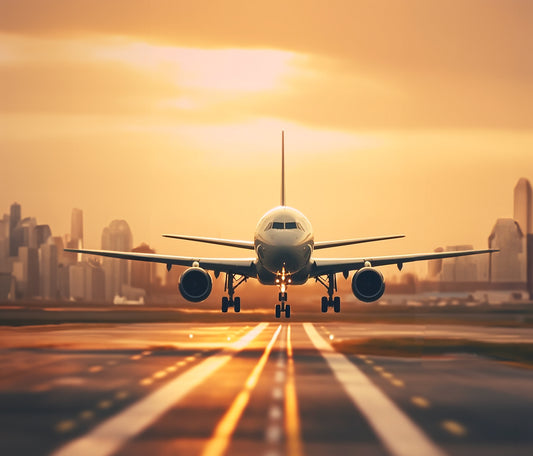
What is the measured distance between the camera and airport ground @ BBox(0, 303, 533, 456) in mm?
16125

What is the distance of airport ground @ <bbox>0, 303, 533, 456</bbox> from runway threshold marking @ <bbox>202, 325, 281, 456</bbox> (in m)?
0.03

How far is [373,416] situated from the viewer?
1964cm

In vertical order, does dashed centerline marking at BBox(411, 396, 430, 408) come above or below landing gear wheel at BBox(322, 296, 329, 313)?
below

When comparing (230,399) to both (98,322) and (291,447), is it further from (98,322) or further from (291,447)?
(98,322)

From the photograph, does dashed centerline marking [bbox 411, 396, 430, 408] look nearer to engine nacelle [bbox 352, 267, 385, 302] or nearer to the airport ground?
the airport ground

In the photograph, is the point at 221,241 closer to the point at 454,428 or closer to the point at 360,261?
the point at 360,261

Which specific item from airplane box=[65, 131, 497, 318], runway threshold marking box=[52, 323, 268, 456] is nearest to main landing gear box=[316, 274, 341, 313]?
airplane box=[65, 131, 497, 318]

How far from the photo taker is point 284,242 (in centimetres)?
5791

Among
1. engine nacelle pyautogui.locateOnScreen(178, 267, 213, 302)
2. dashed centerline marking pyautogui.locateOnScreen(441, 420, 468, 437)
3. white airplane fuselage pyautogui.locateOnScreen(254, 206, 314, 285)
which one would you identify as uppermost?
white airplane fuselage pyautogui.locateOnScreen(254, 206, 314, 285)

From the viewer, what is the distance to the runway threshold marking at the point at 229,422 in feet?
51.1

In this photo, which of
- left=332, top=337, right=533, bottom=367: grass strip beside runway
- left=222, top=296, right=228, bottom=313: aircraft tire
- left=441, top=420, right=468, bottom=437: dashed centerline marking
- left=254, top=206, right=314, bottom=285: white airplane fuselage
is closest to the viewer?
left=441, top=420, right=468, bottom=437: dashed centerline marking

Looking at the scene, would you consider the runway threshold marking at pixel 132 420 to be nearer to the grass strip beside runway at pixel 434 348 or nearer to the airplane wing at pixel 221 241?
the grass strip beside runway at pixel 434 348

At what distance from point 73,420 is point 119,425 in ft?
3.98

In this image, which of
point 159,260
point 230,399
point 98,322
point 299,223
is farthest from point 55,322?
point 230,399
